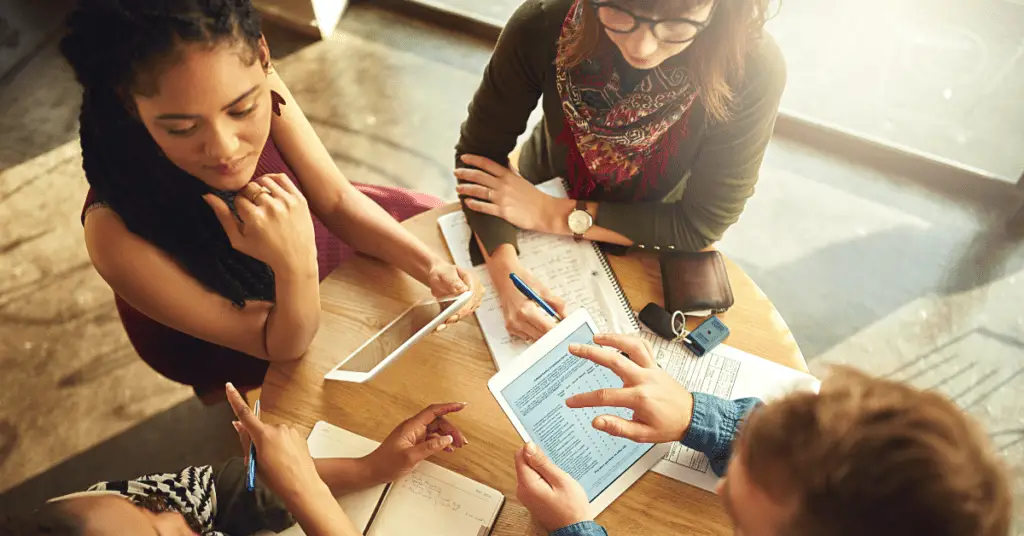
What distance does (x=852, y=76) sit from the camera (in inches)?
104

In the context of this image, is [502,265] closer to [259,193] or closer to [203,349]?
[259,193]

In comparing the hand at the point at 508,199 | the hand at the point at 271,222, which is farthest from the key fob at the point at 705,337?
the hand at the point at 271,222

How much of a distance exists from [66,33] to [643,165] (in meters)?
1.02

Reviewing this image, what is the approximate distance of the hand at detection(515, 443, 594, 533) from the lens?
105cm

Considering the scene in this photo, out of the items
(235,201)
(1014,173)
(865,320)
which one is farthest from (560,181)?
(1014,173)

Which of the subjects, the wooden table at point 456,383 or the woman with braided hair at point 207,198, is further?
the wooden table at point 456,383

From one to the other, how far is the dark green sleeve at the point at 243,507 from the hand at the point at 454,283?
0.45 metres

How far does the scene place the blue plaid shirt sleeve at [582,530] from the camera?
1.03m

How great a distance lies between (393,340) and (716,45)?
78cm

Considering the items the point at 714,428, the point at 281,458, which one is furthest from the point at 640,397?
the point at 281,458

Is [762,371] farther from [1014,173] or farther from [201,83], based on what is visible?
[1014,173]

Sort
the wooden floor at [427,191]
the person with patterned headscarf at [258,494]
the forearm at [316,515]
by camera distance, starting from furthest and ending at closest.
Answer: the wooden floor at [427,191]
the forearm at [316,515]
the person with patterned headscarf at [258,494]

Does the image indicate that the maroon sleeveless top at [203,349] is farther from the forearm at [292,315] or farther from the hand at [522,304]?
the hand at [522,304]

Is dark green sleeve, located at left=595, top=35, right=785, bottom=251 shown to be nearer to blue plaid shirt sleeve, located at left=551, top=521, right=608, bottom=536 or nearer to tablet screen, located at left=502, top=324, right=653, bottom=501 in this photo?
tablet screen, located at left=502, top=324, right=653, bottom=501
